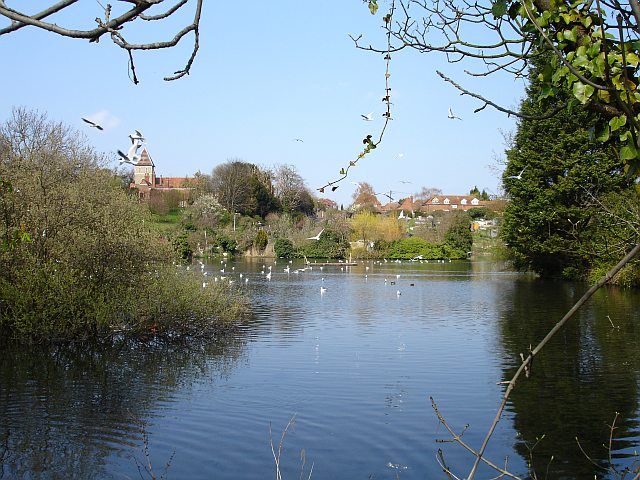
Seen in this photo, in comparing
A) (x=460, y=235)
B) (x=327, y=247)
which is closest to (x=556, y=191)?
(x=460, y=235)

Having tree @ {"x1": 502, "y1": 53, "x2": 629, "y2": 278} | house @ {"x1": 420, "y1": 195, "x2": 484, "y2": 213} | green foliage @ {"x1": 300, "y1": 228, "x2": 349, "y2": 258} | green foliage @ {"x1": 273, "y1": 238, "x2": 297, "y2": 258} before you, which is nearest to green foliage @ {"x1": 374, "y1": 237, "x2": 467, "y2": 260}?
green foliage @ {"x1": 300, "y1": 228, "x2": 349, "y2": 258}

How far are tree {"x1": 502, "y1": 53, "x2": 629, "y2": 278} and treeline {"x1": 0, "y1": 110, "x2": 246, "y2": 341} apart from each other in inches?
796

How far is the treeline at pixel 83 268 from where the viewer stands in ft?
49.9

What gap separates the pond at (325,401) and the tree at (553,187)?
515 inches

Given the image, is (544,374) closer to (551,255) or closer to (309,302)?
(309,302)

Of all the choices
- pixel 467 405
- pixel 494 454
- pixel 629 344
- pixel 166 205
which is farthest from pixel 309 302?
pixel 166 205

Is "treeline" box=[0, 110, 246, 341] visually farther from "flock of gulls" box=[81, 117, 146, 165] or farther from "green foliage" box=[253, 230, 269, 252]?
"green foliage" box=[253, 230, 269, 252]

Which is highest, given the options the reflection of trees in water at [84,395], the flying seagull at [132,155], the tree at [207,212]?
the tree at [207,212]

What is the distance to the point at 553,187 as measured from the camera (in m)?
33.6

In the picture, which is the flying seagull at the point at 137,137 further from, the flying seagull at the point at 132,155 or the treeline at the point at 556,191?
the treeline at the point at 556,191

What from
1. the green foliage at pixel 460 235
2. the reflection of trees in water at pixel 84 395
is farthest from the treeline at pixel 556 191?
the green foliage at pixel 460 235

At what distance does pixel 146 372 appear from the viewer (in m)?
13.4

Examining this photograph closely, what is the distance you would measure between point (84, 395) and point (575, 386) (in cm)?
825

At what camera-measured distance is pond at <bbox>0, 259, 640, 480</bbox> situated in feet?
27.8
